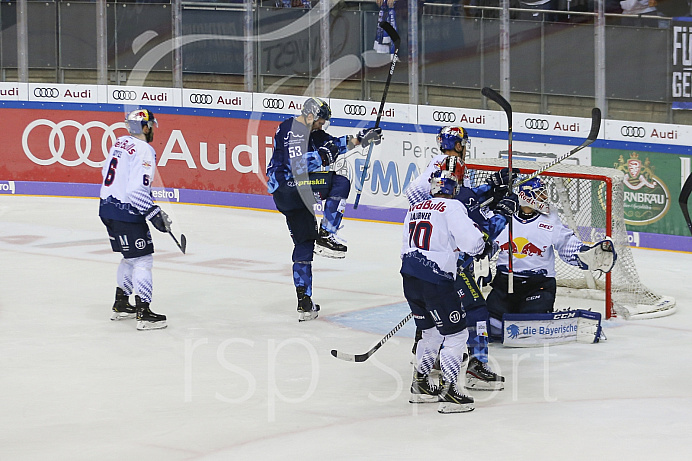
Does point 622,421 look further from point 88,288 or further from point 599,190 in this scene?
point 88,288

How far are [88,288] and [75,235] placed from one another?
3.02 metres

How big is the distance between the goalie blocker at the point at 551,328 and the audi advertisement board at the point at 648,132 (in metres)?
4.31

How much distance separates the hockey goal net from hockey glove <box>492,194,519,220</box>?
2036 millimetres

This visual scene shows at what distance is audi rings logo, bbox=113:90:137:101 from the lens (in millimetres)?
14602

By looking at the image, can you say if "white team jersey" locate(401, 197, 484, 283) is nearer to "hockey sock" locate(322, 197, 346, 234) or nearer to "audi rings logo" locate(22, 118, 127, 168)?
"hockey sock" locate(322, 197, 346, 234)

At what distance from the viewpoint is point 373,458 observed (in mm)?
4801

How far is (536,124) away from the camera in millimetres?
11898

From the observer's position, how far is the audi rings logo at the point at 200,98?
46.8ft

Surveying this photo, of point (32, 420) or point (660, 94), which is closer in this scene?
point (32, 420)

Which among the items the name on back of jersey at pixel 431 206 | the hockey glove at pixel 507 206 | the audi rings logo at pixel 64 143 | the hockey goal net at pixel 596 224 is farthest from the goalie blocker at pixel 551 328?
the audi rings logo at pixel 64 143

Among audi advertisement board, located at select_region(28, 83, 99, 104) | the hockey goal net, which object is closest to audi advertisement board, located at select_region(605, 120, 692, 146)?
the hockey goal net

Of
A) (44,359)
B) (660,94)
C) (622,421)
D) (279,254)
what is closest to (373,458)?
(622,421)
